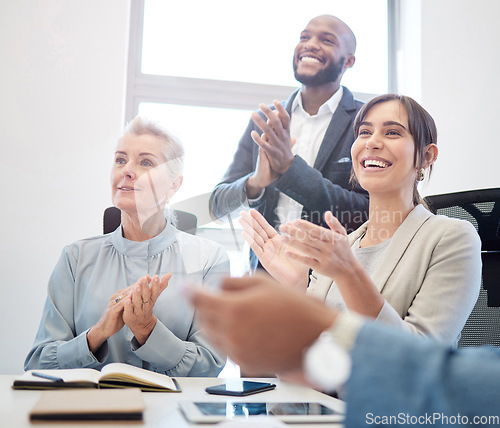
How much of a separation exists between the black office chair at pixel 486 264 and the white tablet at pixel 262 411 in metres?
0.71

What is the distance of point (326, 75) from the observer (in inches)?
88.4

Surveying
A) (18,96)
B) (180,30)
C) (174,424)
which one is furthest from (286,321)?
(180,30)

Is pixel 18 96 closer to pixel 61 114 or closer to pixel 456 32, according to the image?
pixel 61 114

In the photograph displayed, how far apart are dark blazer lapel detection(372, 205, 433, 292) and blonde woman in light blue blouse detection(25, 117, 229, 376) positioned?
0.39 m

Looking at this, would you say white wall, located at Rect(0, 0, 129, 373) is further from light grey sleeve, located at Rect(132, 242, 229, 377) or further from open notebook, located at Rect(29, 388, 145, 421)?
open notebook, located at Rect(29, 388, 145, 421)

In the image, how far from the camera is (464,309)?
106 cm

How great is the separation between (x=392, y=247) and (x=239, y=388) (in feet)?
1.50

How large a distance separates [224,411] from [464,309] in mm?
557

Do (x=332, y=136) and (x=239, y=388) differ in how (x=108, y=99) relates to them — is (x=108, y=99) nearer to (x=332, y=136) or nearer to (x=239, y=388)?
(x=332, y=136)

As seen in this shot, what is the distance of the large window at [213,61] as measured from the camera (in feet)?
9.29

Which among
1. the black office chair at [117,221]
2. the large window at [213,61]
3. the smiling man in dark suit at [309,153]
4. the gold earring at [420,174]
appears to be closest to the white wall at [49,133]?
the large window at [213,61]

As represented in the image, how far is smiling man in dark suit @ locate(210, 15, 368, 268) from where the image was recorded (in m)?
1.61

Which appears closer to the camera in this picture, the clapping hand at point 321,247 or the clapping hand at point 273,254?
the clapping hand at point 321,247

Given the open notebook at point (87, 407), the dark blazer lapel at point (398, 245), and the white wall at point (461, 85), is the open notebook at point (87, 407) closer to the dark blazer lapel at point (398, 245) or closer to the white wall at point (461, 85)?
the dark blazer lapel at point (398, 245)
